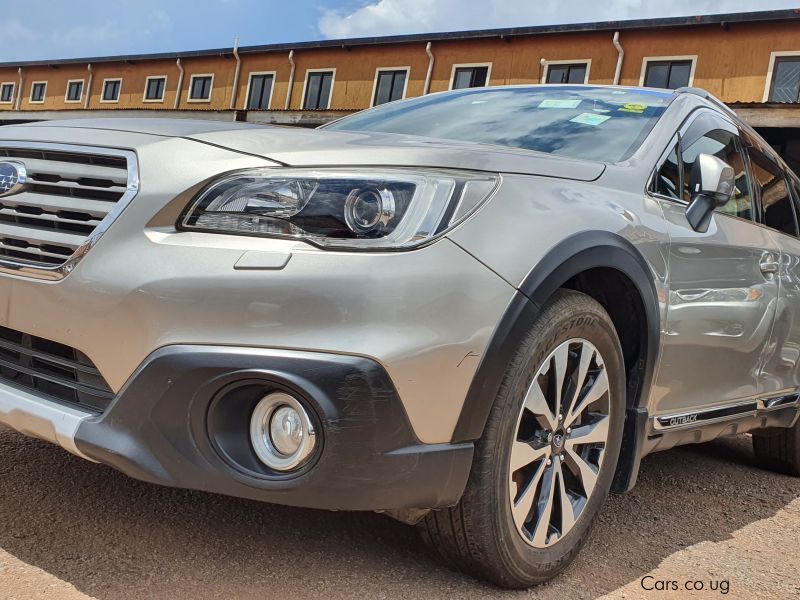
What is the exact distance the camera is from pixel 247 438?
190 cm

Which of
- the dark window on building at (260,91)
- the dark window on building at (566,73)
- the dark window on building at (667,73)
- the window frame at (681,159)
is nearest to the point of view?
the window frame at (681,159)

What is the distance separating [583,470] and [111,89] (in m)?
35.1

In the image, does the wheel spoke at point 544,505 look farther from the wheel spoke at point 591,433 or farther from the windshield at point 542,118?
the windshield at point 542,118

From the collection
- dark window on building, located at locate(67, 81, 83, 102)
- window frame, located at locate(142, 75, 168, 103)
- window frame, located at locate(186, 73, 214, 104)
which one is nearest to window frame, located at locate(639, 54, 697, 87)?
window frame, located at locate(186, 73, 214, 104)

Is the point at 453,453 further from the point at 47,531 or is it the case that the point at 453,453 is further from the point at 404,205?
the point at 47,531

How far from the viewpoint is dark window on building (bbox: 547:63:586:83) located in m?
21.4

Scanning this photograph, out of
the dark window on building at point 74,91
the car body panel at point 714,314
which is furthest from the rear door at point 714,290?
the dark window on building at point 74,91

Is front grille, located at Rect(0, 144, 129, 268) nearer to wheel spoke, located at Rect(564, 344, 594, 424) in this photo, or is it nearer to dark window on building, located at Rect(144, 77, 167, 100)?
wheel spoke, located at Rect(564, 344, 594, 424)

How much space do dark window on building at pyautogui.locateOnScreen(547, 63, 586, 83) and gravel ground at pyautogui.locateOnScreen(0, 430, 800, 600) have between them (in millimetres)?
19518


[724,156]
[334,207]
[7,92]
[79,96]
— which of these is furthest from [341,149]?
[7,92]

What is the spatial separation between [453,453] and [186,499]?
45.5 inches

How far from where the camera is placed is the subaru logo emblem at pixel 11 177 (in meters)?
2.15

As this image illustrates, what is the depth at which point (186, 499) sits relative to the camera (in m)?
2.67

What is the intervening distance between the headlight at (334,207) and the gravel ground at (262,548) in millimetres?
933
